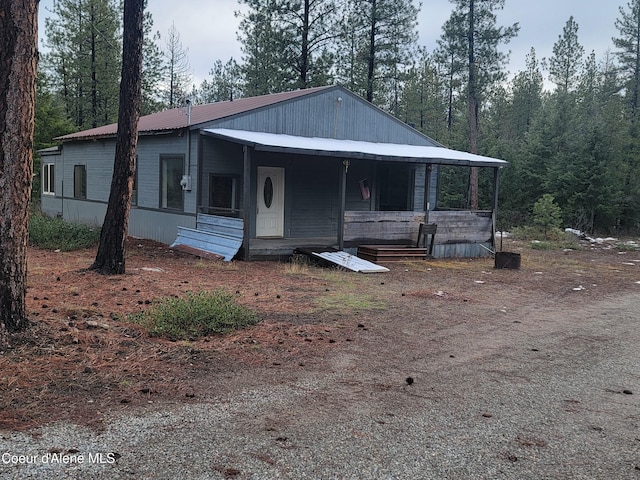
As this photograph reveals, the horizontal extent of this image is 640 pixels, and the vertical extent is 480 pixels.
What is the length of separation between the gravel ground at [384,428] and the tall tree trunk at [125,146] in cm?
533

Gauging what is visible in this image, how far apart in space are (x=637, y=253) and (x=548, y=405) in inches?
→ 644

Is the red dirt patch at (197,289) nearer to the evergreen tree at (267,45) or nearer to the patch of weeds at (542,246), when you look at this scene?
the patch of weeds at (542,246)

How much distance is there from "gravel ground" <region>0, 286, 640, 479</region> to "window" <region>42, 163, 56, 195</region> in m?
20.0

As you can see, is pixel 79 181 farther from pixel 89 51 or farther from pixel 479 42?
pixel 479 42

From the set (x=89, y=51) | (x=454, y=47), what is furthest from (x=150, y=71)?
(x=454, y=47)

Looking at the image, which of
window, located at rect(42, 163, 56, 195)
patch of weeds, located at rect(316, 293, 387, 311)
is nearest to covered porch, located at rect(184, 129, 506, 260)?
patch of weeds, located at rect(316, 293, 387, 311)

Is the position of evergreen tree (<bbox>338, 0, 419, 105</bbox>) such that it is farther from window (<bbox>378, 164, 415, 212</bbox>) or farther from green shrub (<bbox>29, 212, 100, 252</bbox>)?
green shrub (<bbox>29, 212, 100, 252</bbox>)

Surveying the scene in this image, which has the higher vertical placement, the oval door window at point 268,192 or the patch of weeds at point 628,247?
the oval door window at point 268,192

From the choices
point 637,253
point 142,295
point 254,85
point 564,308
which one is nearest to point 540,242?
point 637,253

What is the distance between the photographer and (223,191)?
49.1 ft

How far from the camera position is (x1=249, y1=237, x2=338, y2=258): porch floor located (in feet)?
43.6

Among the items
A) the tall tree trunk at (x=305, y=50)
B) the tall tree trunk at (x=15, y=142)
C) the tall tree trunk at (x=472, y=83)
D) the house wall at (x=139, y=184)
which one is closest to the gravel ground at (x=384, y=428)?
the tall tree trunk at (x=15, y=142)

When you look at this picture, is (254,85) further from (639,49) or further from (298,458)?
(298,458)

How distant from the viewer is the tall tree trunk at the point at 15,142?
518 cm
